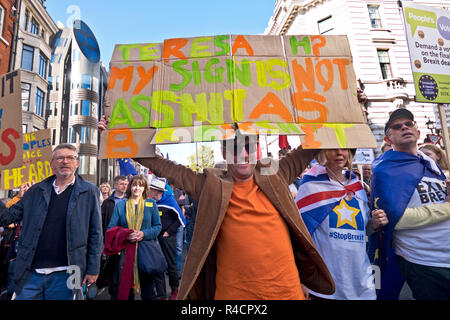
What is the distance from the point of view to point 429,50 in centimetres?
337

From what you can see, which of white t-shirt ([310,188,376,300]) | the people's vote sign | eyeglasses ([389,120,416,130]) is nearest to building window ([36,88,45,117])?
the people's vote sign

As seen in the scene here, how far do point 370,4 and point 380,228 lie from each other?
2221cm

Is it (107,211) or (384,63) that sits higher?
(384,63)

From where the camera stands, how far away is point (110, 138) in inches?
86.3

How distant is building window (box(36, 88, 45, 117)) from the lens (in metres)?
21.3

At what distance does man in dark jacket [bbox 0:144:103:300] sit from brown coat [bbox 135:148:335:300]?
135cm

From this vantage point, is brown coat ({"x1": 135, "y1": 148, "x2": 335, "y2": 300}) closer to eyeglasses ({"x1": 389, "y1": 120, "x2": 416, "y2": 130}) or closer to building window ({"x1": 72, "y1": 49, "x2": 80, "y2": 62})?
eyeglasses ({"x1": 389, "y1": 120, "x2": 416, "y2": 130})

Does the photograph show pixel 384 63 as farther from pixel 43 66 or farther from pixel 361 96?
pixel 43 66

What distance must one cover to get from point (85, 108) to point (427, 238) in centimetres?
2946

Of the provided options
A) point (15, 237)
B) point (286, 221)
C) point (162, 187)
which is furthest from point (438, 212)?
point (15, 237)

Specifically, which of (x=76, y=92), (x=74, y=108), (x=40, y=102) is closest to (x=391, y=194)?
(x=40, y=102)

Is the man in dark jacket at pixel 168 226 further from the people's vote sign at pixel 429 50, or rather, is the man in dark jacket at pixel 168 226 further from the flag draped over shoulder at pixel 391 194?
the people's vote sign at pixel 429 50

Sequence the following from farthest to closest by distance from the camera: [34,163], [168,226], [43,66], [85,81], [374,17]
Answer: [85,81] → [43,66] → [374,17] → [34,163] → [168,226]
